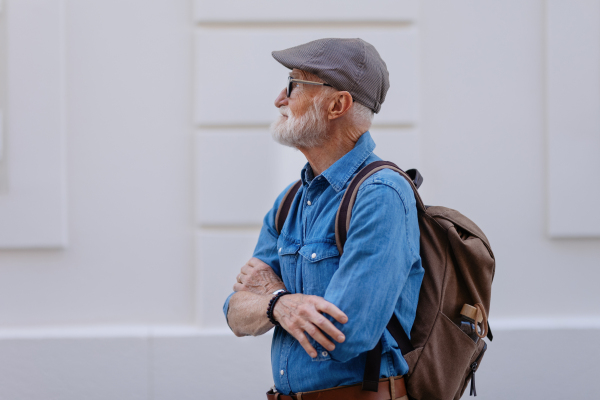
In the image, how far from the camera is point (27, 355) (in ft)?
10.4

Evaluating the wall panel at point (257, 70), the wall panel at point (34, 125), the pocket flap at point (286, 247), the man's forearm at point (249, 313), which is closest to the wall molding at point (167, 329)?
the wall panel at point (34, 125)

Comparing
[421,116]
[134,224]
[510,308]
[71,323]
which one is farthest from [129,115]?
[510,308]

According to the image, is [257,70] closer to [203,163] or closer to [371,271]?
[203,163]

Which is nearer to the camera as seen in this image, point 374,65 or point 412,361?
point 412,361

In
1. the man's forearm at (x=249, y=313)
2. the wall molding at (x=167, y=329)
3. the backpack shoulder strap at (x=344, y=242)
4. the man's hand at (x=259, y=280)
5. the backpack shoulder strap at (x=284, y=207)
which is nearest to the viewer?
the backpack shoulder strap at (x=344, y=242)

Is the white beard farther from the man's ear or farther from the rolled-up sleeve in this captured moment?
the rolled-up sleeve

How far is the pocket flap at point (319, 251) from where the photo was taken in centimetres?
160

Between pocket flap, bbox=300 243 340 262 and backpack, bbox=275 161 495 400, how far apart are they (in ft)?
0.54

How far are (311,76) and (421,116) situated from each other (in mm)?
1654

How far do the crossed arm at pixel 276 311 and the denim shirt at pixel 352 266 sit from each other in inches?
1.2

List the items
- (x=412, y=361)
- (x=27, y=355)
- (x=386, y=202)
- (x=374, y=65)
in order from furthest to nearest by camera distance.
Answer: (x=27, y=355) → (x=374, y=65) → (x=412, y=361) → (x=386, y=202)

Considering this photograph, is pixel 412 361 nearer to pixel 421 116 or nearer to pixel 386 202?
pixel 386 202

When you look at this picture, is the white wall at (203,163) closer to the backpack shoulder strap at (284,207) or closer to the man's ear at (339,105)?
the backpack shoulder strap at (284,207)

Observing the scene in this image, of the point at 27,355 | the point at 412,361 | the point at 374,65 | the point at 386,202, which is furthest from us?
the point at 27,355
